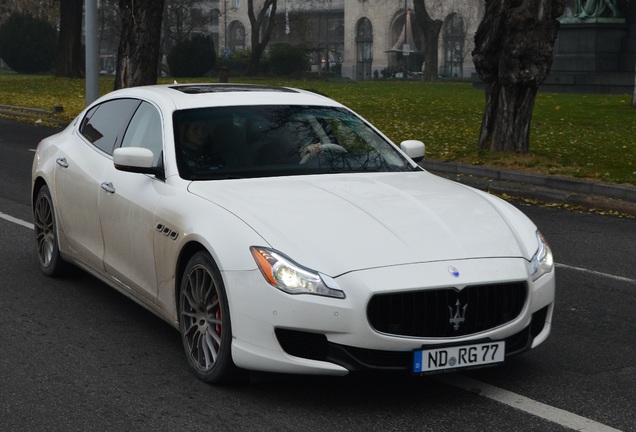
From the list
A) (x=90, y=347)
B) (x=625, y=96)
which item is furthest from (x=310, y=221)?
(x=625, y=96)

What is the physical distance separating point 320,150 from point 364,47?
4150 inches

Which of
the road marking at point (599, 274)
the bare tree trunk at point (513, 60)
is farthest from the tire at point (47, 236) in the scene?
the bare tree trunk at point (513, 60)

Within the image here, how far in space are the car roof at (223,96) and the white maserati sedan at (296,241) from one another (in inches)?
0.6

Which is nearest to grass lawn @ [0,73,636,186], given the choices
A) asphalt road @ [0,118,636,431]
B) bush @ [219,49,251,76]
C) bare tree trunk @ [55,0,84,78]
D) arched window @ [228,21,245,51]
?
bare tree trunk @ [55,0,84,78]

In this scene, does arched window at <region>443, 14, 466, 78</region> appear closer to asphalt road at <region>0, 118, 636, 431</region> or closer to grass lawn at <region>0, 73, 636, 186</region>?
grass lawn at <region>0, 73, 636, 186</region>

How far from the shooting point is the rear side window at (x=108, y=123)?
7.51 meters

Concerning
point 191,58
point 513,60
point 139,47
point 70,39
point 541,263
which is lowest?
point 541,263

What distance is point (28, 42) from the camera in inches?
2576

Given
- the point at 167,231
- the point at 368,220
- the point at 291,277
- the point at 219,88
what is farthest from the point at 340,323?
the point at 219,88

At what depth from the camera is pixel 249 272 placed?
5383 mm

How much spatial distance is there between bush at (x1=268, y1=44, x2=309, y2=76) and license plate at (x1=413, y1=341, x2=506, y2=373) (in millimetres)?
64079

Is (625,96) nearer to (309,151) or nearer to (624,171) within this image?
(624,171)

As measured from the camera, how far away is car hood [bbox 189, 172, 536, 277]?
17.6ft

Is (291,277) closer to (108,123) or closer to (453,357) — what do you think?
(453,357)
